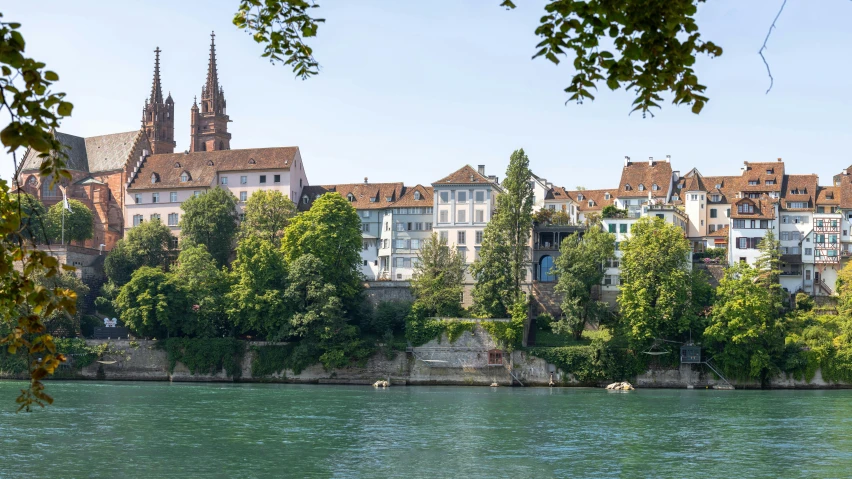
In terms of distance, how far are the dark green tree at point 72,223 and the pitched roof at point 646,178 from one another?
5104 centimetres

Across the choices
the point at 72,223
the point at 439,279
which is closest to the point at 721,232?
the point at 439,279

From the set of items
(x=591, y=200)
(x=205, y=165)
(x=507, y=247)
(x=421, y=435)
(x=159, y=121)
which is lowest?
(x=421, y=435)

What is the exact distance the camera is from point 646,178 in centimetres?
11138

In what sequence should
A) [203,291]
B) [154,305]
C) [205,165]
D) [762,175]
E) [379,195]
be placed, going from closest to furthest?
[154,305]
[203,291]
[379,195]
[762,175]
[205,165]

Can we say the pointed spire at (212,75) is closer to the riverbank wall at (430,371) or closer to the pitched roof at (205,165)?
the pitched roof at (205,165)

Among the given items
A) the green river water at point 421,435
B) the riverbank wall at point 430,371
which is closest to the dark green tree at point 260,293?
the riverbank wall at point 430,371

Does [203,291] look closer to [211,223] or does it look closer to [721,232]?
[211,223]

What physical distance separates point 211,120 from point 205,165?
77.0ft

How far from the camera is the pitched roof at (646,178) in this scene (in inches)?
4328

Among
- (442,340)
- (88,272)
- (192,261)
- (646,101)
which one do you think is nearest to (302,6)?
(646,101)

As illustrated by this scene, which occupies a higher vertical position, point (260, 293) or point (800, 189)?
point (800, 189)

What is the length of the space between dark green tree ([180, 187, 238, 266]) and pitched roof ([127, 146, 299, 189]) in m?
8.02

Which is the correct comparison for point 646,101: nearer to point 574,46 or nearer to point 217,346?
point 574,46

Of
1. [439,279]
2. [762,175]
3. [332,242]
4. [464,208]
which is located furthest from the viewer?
[762,175]
